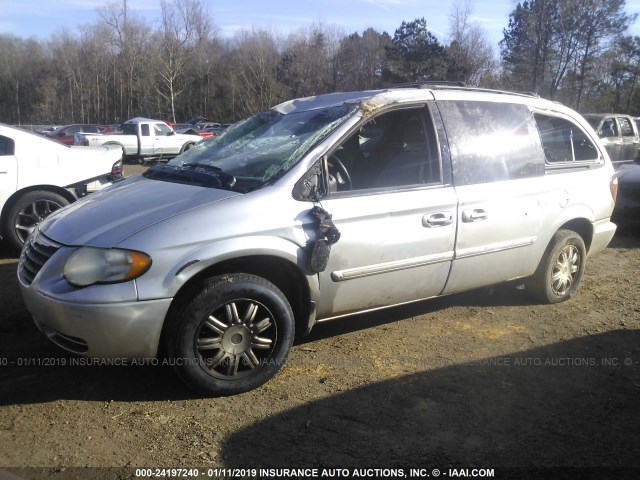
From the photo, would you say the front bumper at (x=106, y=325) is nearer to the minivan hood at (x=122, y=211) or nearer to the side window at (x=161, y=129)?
the minivan hood at (x=122, y=211)

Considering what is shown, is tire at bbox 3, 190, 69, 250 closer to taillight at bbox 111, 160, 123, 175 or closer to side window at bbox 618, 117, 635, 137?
taillight at bbox 111, 160, 123, 175

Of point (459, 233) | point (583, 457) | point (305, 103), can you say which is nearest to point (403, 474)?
point (583, 457)

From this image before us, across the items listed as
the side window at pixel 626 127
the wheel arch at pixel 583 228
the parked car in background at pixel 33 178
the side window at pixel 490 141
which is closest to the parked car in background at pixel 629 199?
the wheel arch at pixel 583 228

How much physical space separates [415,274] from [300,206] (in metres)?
1.02

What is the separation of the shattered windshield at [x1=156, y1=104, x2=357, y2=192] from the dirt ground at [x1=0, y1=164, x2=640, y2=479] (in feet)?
4.27

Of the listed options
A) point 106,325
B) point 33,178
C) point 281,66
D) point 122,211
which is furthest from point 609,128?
point 281,66

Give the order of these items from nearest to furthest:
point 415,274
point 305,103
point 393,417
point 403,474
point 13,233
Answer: point 403,474 → point 393,417 → point 415,274 → point 305,103 → point 13,233

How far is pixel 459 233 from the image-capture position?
4090mm

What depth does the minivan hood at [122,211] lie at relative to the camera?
3.14 metres

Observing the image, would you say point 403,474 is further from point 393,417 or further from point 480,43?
point 480,43

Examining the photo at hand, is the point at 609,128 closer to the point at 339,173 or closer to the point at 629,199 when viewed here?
the point at 629,199

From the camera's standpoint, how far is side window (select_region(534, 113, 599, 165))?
16.0 feet

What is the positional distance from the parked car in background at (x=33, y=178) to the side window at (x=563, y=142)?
4.96m

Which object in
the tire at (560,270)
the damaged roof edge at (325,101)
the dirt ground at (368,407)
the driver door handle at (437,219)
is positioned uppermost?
the damaged roof edge at (325,101)
